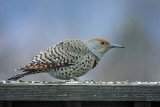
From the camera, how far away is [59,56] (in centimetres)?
252

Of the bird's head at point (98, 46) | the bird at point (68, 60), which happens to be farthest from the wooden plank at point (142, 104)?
the bird's head at point (98, 46)

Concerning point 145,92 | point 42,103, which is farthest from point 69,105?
point 145,92

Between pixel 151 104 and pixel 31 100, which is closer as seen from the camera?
pixel 31 100

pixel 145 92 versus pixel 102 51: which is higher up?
pixel 102 51

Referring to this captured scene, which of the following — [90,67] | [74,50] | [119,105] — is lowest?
[119,105]

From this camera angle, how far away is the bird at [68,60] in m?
2.46

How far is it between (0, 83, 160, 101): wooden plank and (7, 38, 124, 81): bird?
27.3 inches

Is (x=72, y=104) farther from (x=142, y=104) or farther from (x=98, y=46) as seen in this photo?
(x=98, y=46)

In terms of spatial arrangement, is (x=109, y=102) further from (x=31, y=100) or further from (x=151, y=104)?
(x=31, y=100)

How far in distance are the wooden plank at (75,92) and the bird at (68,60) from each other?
693mm

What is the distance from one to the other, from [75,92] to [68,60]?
0.85 meters

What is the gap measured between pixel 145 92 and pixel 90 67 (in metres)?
0.91

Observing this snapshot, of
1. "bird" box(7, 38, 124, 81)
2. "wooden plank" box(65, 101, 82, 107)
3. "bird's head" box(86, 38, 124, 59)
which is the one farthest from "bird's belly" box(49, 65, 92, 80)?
"wooden plank" box(65, 101, 82, 107)

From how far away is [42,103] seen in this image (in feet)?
5.88
